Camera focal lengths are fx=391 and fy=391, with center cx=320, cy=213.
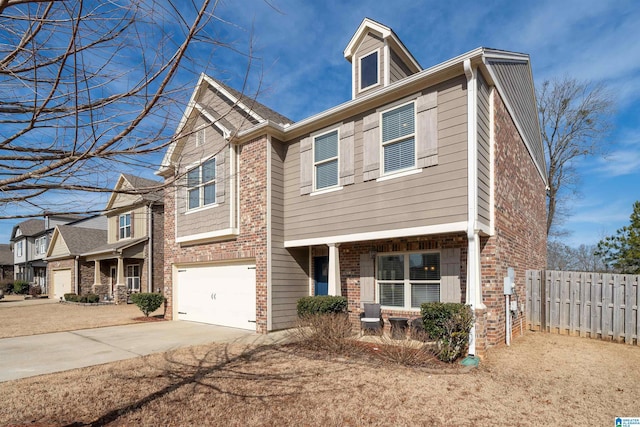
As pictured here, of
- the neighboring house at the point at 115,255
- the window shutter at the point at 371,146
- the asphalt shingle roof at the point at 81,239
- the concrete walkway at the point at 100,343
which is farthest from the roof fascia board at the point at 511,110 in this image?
the asphalt shingle roof at the point at 81,239

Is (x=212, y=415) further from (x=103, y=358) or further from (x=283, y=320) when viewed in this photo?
(x=283, y=320)

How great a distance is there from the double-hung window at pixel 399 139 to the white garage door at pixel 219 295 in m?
5.08

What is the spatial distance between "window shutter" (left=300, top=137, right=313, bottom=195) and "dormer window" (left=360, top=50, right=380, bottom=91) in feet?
7.63

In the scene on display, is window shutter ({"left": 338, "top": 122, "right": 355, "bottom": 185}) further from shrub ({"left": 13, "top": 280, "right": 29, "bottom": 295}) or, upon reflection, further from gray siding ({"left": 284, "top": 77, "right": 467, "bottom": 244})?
shrub ({"left": 13, "top": 280, "right": 29, "bottom": 295})

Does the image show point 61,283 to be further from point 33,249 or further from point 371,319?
point 371,319

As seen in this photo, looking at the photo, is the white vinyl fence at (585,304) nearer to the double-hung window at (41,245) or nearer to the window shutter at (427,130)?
the window shutter at (427,130)

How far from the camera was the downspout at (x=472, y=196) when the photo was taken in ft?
25.1

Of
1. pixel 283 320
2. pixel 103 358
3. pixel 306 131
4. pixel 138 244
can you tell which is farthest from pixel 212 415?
pixel 138 244

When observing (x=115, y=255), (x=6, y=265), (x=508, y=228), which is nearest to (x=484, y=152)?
(x=508, y=228)

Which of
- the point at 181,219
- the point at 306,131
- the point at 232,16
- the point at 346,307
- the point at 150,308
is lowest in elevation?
the point at 150,308

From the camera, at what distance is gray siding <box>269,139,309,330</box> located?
10875 mm

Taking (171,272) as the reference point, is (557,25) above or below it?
above

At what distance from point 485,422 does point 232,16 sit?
5.06 meters

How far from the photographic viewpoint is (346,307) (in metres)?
10.1
